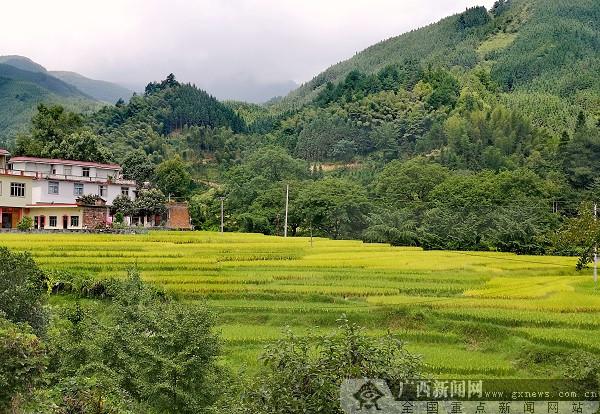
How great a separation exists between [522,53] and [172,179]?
94787 mm

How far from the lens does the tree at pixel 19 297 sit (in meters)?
14.9

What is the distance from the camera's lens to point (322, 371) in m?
7.70

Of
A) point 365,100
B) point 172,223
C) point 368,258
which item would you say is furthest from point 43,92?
point 368,258

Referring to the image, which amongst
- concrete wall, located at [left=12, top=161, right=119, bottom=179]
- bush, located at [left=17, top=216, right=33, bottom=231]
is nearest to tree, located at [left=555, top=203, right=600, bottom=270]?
bush, located at [left=17, top=216, right=33, bottom=231]

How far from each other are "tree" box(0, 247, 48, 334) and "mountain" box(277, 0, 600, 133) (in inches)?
3213

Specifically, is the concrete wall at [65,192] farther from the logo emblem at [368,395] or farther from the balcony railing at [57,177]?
the logo emblem at [368,395]

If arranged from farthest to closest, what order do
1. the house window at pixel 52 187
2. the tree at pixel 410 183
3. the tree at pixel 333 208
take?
the tree at pixel 410 183 → the tree at pixel 333 208 → the house window at pixel 52 187

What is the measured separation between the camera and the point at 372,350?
7906 millimetres

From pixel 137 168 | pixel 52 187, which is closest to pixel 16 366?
pixel 52 187

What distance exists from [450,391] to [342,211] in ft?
139

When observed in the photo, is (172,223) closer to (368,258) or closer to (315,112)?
(368,258)

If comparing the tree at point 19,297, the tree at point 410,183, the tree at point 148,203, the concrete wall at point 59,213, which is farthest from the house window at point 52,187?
the tree at point 19,297

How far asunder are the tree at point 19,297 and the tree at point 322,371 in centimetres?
868

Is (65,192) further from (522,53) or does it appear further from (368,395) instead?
(522,53)
